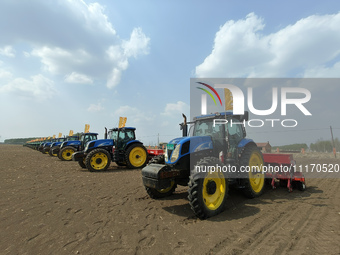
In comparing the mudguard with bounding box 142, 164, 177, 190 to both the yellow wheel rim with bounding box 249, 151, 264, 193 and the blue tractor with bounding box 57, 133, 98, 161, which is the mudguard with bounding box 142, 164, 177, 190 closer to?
the yellow wheel rim with bounding box 249, 151, 264, 193

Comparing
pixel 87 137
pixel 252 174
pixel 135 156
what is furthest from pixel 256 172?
pixel 87 137

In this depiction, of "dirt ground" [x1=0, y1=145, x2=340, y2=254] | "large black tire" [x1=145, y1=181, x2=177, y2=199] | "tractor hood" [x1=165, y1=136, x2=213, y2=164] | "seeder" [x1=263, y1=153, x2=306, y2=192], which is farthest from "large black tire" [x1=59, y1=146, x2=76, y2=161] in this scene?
"seeder" [x1=263, y1=153, x2=306, y2=192]

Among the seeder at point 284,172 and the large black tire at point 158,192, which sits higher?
the seeder at point 284,172

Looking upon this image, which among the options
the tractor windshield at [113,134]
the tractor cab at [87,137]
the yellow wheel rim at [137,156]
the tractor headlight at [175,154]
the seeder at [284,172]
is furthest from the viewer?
the tractor cab at [87,137]

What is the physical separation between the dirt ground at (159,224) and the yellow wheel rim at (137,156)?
4871mm

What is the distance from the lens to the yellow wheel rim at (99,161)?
33.3 ft

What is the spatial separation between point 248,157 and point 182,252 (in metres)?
3.26

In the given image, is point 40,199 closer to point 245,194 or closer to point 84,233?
point 84,233

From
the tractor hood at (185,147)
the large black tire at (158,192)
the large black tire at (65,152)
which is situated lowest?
the large black tire at (158,192)

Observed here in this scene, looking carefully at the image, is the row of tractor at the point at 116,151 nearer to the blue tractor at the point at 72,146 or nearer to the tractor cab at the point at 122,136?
the tractor cab at the point at 122,136

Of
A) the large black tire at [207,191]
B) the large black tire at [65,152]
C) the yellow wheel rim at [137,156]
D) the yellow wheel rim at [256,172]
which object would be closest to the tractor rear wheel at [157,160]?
the large black tire at [207,191]

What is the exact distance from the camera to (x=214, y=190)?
4.36m

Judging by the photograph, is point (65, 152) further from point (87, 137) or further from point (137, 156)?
point (137, 156)

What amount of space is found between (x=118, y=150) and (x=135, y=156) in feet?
3.38
